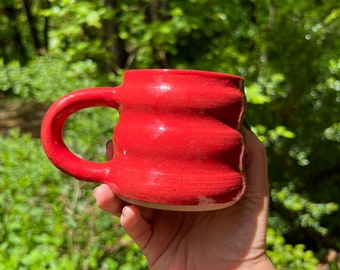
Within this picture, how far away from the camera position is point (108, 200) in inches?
58.5

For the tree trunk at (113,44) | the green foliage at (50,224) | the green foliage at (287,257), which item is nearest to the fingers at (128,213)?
the green foliage at (50,224)

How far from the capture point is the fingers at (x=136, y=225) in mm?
1437

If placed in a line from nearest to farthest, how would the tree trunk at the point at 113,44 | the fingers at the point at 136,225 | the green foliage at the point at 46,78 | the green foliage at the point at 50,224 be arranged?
the fingers at the point at 136,225 < the green foliage at the point at 50,224 < the green foliage at the point at 46,78 < the tree trunk at the point at 113,44

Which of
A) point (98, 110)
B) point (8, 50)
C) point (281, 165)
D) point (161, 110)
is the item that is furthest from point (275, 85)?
point (8, 50)

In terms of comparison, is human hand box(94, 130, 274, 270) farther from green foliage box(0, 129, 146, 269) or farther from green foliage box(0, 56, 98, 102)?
green foliage box(0, 56, 98, 102)

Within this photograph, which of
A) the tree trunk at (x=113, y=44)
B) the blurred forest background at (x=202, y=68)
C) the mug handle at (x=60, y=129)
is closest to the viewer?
the mug handle at (x=60, y=129)

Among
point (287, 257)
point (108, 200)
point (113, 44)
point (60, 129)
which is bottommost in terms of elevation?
point (287, 257)

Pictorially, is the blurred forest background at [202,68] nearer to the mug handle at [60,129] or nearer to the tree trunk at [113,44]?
the tree trunk at [113,44]

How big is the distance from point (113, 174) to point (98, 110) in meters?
1.23

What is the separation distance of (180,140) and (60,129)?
1.32 feet

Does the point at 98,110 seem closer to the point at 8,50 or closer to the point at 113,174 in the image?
the point at 113,174

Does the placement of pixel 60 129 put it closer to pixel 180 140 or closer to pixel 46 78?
pixel 180 140

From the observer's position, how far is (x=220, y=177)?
1216 mm

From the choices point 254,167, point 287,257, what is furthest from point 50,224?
point 287,257
